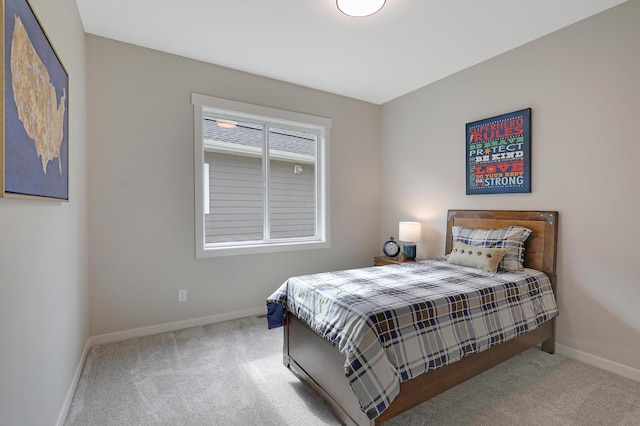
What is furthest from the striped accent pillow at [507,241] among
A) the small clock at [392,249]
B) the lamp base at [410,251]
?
the small clock at [392,249]

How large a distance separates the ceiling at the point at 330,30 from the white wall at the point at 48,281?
52 cm

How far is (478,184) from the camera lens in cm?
314

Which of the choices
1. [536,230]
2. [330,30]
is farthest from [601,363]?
[330,30]

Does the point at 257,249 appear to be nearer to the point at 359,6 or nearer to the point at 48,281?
the point at 48,281

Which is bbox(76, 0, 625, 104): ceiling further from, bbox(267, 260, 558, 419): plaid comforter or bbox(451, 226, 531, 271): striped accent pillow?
bbox(267, 260, 558, 419): plaid comforter

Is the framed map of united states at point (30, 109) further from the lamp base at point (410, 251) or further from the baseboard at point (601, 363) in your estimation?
the baseboard at point (601, 363)

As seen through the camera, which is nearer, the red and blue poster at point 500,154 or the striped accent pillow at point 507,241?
the striped accent pillow at point 507,241

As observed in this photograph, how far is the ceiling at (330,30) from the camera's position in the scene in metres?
2.27

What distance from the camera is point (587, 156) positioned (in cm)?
242

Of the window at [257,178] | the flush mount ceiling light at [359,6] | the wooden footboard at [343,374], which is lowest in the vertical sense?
the wooden footboard at [343,374]

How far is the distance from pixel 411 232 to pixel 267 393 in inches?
91.4

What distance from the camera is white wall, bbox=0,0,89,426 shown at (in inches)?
44.1

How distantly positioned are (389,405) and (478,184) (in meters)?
2.39

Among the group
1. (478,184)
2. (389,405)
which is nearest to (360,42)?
(478,184)
